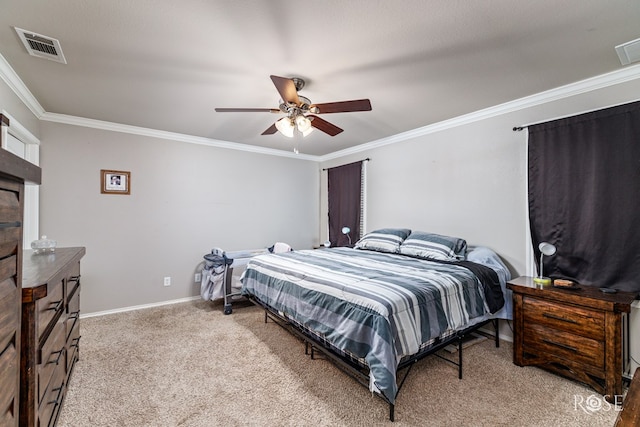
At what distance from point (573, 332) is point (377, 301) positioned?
164 cm

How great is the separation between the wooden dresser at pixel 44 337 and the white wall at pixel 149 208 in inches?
69.9

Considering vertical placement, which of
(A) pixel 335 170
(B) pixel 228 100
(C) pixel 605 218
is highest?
(B) pixel 228 100

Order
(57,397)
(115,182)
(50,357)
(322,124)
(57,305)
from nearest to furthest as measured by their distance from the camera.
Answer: (50,357) < (57,305) < (57,397) < (322,124) < (115,182)

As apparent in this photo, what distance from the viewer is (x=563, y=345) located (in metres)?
2.14

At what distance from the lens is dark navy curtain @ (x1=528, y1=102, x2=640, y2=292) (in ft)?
A: 7.24

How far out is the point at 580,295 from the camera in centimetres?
208

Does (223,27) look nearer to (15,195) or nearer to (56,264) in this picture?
(15,195)

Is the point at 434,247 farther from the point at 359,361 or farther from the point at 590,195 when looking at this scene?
the point at 359,361

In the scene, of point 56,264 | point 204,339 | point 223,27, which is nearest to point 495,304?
point 204,339

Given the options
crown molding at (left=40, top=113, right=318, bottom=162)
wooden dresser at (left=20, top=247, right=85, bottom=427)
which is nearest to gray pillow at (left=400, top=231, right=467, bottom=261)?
crown molding at (left=40, top=113, right=318, bottom=162)

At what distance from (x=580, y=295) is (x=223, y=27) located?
10.3ft

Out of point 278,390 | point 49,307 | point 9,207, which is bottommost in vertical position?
point 278,390

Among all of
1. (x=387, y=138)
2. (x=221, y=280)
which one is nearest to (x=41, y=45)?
(x=221, y=280)

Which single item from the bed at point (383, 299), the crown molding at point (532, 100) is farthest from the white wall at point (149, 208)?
the crown molding at point (532, 100)
